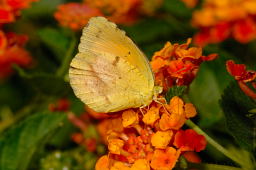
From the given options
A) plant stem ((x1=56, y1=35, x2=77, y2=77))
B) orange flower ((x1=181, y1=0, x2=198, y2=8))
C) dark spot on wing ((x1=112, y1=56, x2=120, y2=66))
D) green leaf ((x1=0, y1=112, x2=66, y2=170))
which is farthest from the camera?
orange flower ((x1=181, y1=0, x2=198, y2=8))

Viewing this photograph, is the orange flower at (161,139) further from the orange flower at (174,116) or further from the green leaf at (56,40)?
the green leaf at (56,40)

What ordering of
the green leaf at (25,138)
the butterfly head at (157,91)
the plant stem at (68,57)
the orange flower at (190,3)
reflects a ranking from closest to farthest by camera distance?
1. the butterfly head at (157,91)
2. the green leaf at (25,138)
3. the plant stem at (68,57)
4. the orange flower at (190,3)

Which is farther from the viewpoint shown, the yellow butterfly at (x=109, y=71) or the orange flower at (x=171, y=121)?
the yellow butterfly at (x=109, y=71)

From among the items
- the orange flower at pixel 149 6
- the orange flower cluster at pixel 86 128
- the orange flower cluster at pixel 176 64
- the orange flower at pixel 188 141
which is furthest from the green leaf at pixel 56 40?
the orange flower at pixel 188 141

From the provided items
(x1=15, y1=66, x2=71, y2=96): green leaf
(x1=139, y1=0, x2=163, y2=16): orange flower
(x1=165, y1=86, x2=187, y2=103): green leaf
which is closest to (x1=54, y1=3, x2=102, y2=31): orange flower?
(x1=15, y1=66, x2=71, y2=96): green leaf

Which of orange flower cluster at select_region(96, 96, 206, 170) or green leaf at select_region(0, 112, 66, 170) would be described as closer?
orange flower cluster at select_region(96, 96, 206, 170)

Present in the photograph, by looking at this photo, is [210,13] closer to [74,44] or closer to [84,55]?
[74,44]

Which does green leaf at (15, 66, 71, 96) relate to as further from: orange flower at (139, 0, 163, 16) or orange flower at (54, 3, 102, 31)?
orange flower at (139, 0, 163, 16)

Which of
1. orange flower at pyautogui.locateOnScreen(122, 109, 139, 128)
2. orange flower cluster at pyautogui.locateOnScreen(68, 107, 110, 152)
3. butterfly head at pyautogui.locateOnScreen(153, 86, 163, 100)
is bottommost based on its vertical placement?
orange flower cluster at pyautogui.locateOnScreen(68, 107, 110, 152)
